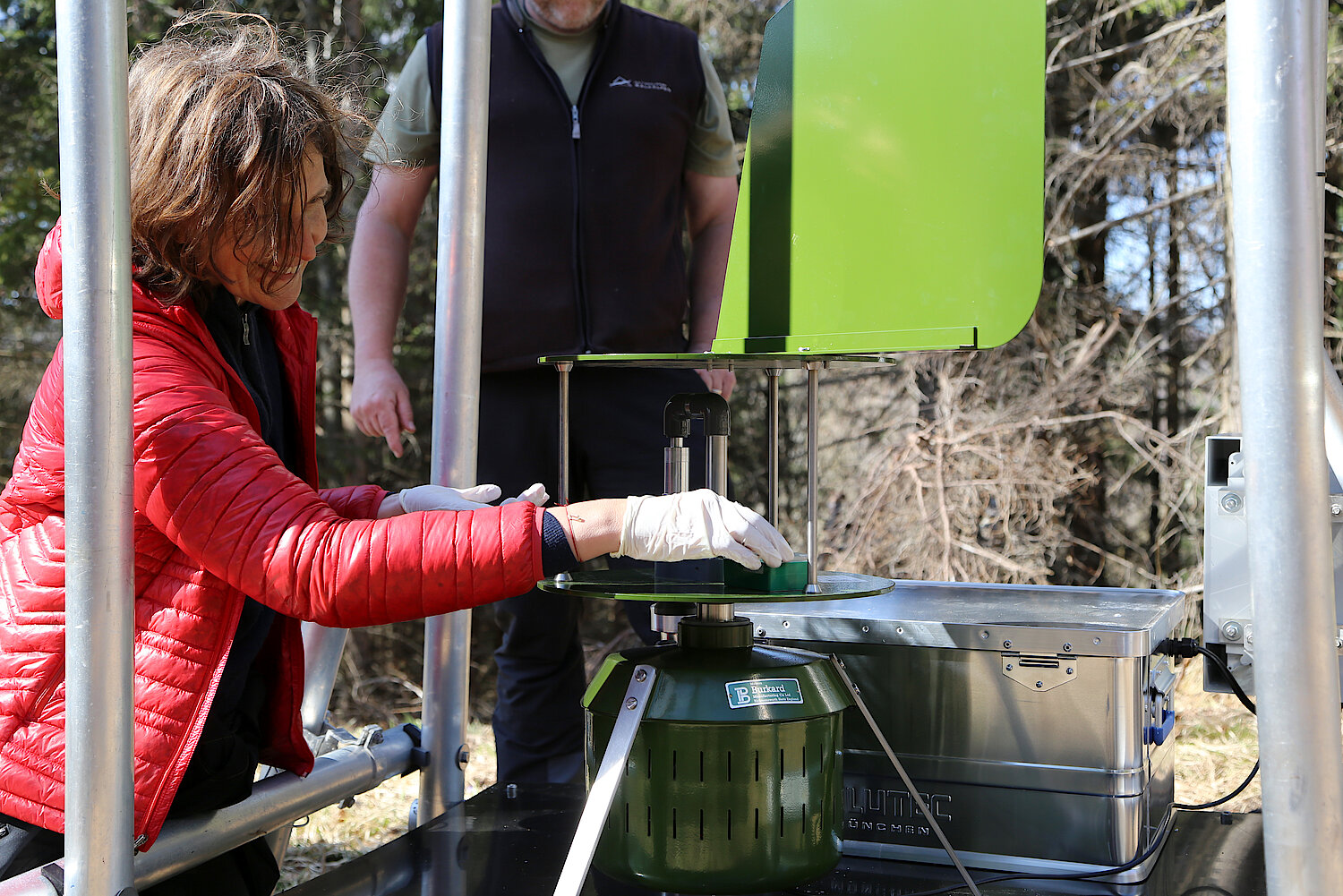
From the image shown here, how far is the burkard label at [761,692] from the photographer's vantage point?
1153 mm

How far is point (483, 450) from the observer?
2.06m

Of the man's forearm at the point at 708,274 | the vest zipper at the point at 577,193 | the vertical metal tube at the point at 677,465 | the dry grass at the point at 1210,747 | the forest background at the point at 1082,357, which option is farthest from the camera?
the forest background at the point at 1082,357

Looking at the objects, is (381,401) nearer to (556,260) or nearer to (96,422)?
(556,260)

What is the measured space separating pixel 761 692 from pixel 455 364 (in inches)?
29.3

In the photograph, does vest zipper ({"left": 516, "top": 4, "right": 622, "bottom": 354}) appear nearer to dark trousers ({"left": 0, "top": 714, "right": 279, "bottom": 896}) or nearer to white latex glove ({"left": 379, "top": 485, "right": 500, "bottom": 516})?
white latex glove ({"left": 379, "top": 485, "right": 500, "bottom": 516})

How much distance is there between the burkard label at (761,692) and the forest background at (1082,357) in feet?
6.85

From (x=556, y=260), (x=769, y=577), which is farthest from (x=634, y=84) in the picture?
(x=769, y=577)

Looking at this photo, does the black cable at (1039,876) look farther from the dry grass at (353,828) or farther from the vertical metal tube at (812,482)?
the dry grass at (353,828)

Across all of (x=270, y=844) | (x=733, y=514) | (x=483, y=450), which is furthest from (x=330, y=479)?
(x=733, y=514)

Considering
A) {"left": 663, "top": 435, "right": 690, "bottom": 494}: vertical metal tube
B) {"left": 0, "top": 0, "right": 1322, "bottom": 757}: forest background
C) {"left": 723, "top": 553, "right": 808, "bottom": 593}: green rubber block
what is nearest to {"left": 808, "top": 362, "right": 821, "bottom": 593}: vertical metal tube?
{"left": 723, "top": 553, "right": 808, "bottom": 593}: green rubber block

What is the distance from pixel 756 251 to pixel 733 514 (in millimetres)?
467

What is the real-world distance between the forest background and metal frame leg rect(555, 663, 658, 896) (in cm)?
214

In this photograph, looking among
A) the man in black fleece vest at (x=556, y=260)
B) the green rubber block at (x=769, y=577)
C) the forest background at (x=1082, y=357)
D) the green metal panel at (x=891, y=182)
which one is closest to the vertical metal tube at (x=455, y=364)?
the man in black fleece vest at (x=556, y=260)

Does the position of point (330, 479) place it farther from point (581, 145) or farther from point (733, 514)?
point (733, 514)
